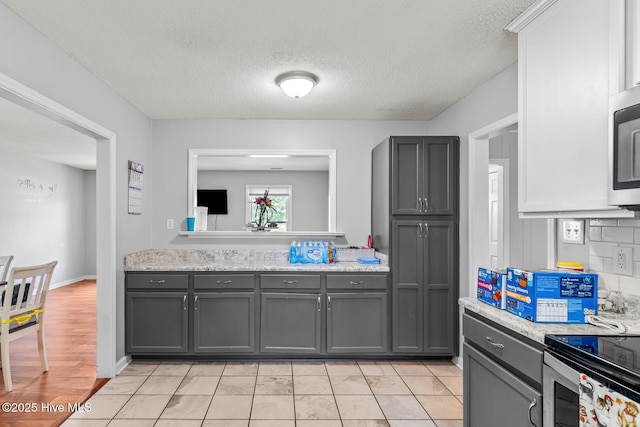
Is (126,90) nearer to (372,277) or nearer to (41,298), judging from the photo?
(41,298)

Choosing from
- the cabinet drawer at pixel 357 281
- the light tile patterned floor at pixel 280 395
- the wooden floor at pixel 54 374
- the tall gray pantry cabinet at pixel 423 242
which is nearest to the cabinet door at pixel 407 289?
the tall gray pantry cabinet at pixel 423 242

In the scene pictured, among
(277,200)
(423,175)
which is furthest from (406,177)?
(277,200)

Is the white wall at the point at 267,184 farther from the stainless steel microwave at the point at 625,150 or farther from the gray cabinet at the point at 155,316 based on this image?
the stainless steel microwave at the point at 625,150

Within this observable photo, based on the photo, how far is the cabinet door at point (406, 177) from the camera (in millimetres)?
3164

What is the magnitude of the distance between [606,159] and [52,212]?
8.25 metres

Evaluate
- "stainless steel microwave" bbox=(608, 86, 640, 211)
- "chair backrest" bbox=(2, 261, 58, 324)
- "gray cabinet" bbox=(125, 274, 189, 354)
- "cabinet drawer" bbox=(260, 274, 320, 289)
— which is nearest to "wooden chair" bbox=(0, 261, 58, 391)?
"chair backrest" bbox=(2, 261, 58, 324)

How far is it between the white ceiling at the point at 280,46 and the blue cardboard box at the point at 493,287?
1406mm

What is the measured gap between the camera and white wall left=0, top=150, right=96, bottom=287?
5730 mm

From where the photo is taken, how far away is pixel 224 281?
3189 millimetres

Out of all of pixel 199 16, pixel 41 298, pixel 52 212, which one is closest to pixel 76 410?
pixel 41 298

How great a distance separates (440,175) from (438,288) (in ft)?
3.41

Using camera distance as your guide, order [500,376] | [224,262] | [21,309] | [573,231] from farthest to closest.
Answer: [224,262], [21,309], [573,231], [500,376]

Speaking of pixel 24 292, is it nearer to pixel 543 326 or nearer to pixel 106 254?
pixel 106 254

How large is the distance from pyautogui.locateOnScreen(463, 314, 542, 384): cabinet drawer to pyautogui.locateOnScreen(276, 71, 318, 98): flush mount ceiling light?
196 cm
